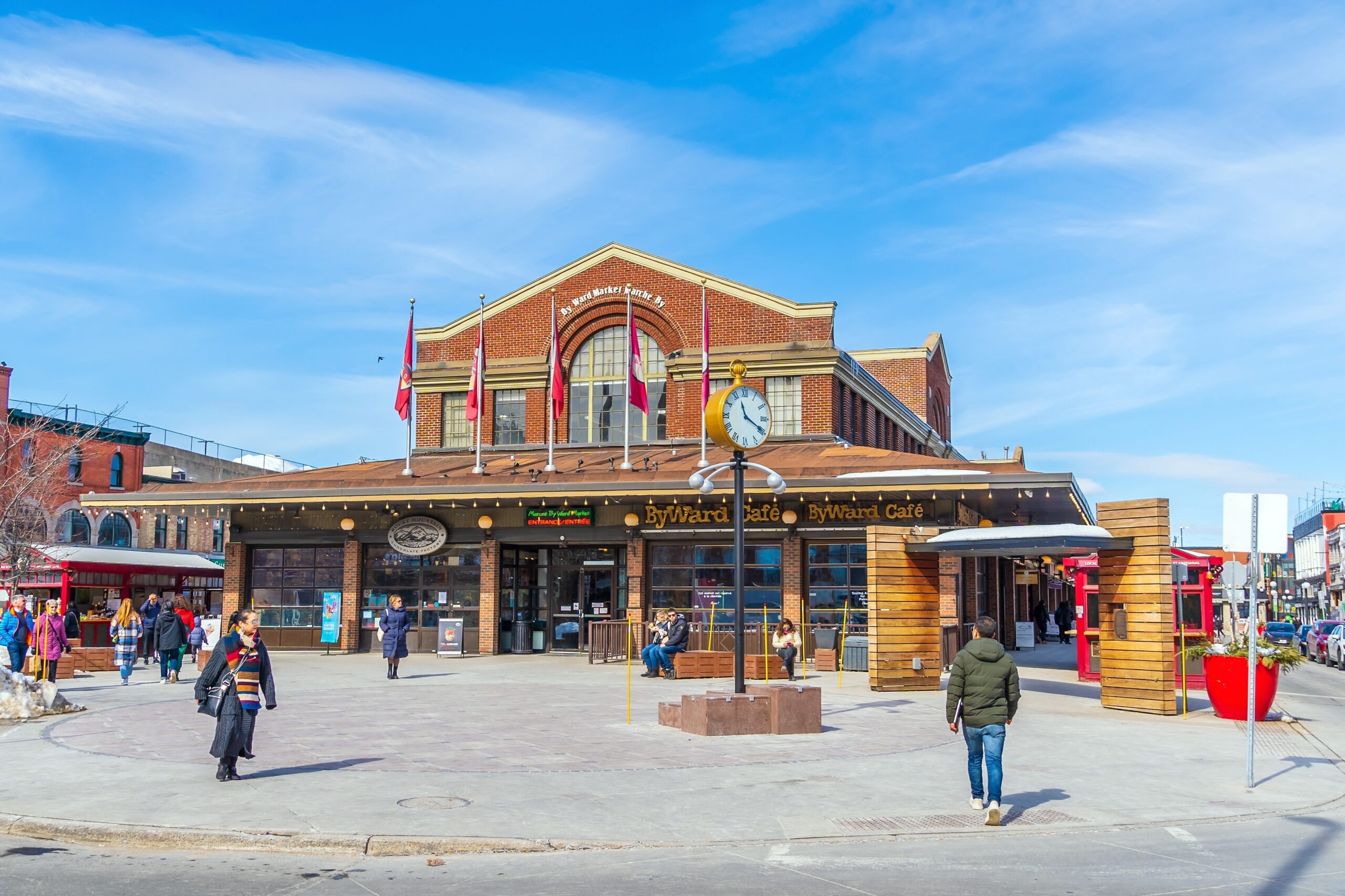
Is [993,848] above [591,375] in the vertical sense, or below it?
below

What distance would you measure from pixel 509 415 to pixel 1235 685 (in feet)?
83.0

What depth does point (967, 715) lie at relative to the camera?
10.2m

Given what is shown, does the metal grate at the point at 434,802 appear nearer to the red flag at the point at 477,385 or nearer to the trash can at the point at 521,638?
the trash can at the point at 521,638

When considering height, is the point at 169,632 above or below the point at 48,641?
above

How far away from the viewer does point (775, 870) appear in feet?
27.7

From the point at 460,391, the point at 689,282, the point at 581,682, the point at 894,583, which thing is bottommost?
the point at 581,682

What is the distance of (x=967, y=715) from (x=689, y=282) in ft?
90.0

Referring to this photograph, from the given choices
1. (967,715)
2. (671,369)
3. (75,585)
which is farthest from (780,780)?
(75,585)

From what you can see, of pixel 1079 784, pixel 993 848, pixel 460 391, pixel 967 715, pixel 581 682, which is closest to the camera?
pixel 993 848

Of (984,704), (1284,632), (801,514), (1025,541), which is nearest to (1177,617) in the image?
(1025,541)

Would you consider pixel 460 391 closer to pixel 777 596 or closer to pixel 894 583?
pixel 777 596

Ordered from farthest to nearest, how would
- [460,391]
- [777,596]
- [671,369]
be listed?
[460,391]
[671,369]
[777,596]

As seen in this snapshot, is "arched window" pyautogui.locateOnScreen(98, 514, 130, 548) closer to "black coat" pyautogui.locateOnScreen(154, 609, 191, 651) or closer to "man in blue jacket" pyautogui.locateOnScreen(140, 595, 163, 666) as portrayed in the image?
"man in blue jacket" pyautogui.locateOnScreen(140, 595, 163, 666)

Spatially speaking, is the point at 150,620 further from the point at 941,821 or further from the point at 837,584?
the point at 941,821
